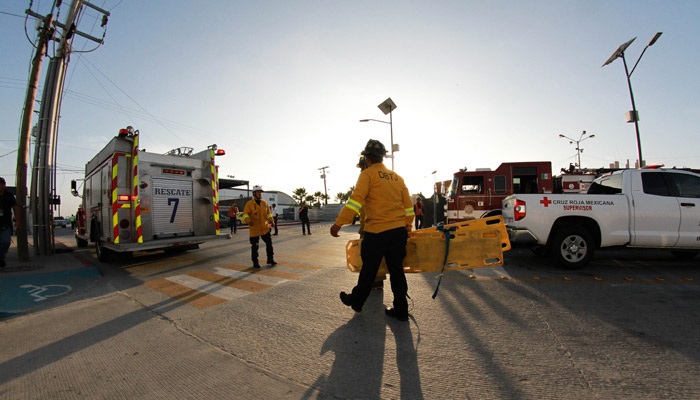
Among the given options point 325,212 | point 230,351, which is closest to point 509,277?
point 230,351

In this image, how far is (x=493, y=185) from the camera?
38.1 feet

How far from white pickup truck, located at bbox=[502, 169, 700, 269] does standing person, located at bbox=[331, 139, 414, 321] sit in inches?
131

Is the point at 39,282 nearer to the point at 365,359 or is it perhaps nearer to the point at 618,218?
the point at 365,359

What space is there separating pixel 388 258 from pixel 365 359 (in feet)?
3.75

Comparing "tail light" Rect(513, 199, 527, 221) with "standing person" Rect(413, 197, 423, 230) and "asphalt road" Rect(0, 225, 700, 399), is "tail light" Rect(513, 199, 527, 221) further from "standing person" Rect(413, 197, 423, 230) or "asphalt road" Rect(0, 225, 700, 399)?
"standing person" Rect(413, 197, 423, 230)

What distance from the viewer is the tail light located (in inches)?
212

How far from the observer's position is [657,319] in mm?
3029

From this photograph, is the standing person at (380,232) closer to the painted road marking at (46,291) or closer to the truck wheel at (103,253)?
the painted road marking at (46,291)

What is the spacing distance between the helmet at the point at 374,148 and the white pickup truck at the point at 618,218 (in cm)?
343

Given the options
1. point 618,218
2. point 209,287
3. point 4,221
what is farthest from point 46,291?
point 618,218

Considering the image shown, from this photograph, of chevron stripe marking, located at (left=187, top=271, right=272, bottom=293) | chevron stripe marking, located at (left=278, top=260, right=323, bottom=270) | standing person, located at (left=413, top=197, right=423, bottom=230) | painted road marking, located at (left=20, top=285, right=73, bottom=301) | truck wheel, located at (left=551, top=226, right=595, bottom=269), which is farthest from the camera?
standing person, located at (left=413, top=197, right=423, bottom=230)

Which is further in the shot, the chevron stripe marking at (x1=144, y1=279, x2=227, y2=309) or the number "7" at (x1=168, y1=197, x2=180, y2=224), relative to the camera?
the number "7" at (x1=168, y1=197, x2=180, y2=224)

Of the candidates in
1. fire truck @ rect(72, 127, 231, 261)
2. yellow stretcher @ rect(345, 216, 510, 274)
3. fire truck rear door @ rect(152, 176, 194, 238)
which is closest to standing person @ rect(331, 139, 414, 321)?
yellow stretcher @ rect(345, 216, 510, 274)

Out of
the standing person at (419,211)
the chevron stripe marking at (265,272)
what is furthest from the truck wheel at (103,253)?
the standing person at (419,211)
